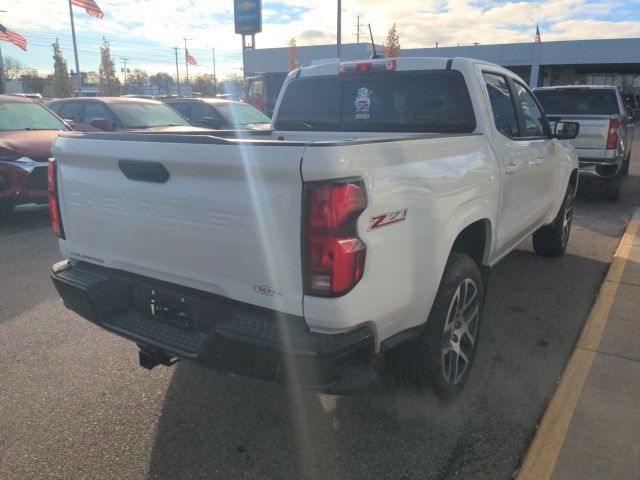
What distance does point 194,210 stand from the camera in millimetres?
2373

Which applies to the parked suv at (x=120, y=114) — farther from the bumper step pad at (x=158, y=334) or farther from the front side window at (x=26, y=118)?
the bumper step pad at (x=158, y=334)

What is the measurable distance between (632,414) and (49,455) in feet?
10.2

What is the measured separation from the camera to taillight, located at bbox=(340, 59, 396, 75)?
387 centimetres

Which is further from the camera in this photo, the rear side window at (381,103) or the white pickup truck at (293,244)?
the rear side window at (381,103)

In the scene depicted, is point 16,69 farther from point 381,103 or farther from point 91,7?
point 381,103

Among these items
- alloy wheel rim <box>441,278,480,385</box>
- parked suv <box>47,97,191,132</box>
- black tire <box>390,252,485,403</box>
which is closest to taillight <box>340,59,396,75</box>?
black tire <box>390,252,485,403</box>

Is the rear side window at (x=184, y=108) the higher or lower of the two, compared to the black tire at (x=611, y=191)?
higher

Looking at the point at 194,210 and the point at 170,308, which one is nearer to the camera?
the point at 194,210

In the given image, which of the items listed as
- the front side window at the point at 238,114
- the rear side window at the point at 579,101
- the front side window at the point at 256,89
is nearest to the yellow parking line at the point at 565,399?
the rear side window at the point at 579,101

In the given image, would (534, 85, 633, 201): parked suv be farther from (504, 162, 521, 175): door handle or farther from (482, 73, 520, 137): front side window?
(504, 162, 521, 175): door handle

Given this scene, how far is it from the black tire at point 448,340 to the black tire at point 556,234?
287 cm

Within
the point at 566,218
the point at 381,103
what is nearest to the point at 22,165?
the point at 381,103

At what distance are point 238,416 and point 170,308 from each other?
0.80 m

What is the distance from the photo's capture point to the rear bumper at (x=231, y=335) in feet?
7.11
